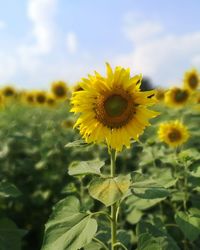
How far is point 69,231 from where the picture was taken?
2352mm

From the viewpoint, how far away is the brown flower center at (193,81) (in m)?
6.93

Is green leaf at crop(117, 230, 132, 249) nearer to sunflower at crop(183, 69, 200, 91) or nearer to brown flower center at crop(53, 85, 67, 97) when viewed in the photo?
Result: sunflower at crop(183, 69, 200, 91)

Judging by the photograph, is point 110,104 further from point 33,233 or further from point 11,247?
point 33,233

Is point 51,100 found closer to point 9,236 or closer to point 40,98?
point 40,98

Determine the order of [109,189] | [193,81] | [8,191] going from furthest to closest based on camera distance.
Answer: [193,81]
[8,191]
[109,189]

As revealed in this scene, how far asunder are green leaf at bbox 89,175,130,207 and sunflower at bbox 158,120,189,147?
1.74 m

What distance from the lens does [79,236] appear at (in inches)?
90.5

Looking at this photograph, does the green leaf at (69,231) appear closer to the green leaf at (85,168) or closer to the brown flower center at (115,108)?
the green leaf at (85,168)

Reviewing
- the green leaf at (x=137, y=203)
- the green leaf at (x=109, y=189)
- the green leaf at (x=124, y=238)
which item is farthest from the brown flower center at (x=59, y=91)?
the green leaf at (x=109, y=189)

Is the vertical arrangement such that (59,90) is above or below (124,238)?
above

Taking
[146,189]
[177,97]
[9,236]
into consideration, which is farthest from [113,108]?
[177,97]

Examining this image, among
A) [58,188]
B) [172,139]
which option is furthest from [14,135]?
[172,139]

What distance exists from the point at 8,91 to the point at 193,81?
4.43m

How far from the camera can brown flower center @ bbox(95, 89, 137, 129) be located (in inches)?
98.8
